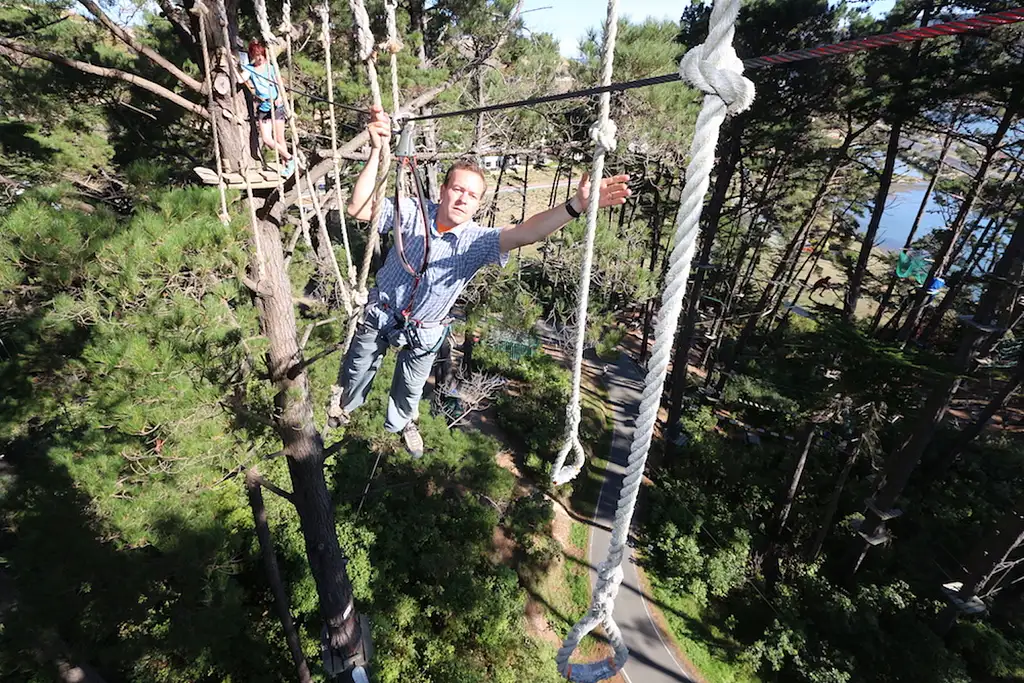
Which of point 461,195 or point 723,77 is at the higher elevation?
point 723,77

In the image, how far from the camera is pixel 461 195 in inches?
89.4

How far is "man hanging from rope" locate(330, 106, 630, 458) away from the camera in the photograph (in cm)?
208

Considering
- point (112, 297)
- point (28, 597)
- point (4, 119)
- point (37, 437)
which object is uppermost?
point (4, 119)

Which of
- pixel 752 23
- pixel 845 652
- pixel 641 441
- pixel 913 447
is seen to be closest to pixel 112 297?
pixel 641 441

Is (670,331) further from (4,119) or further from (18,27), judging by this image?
(4,119)

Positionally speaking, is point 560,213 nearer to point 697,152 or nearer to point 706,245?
point 697,152

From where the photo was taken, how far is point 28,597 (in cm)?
465

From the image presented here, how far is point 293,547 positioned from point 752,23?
11.1 meters

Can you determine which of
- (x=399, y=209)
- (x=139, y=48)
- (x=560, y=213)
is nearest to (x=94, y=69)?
(x=139, y=48)

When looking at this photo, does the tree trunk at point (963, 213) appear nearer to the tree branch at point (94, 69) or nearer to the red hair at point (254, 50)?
the red hair at point (254, 50)

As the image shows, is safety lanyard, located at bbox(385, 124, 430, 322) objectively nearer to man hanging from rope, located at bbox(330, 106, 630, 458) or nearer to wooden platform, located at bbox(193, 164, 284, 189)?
man hanging from rope, located at bbox(330, 106, 630, 458)

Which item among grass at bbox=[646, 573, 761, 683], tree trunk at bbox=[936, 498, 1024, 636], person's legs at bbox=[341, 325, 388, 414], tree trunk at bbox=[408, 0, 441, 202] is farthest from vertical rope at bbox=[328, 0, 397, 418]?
grass at bbox=[646, 573, 761, 683]

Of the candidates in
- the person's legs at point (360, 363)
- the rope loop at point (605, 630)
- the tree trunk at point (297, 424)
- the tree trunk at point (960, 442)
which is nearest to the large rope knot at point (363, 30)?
the tree trunk at point (297, 424)

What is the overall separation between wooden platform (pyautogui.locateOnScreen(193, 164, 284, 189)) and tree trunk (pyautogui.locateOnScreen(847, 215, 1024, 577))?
6.69 meters
